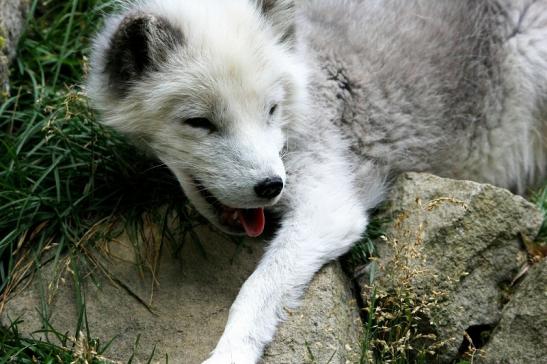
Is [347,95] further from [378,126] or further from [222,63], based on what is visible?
[222,63]

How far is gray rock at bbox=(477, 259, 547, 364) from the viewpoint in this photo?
379 cm

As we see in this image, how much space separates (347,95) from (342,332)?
1441 mm

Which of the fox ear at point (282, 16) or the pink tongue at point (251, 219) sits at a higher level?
the fox ear at point (282, 16)

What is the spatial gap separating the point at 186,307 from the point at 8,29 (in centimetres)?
240

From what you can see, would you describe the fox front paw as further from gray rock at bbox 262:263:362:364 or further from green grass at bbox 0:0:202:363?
green grass at bbox 0:0:202:363

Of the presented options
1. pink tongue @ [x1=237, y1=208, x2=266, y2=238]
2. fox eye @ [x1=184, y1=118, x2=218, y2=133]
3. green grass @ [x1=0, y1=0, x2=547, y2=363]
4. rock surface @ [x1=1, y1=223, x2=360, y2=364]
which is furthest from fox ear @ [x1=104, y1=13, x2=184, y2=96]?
rock surface @ [x1=1, y1=223, x2=360, y2=364]

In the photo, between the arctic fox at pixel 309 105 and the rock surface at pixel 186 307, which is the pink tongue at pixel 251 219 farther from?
the rock surface at pixel 186 307

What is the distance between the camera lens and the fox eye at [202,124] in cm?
386

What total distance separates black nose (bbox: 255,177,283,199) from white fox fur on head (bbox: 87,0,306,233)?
0.01 meters

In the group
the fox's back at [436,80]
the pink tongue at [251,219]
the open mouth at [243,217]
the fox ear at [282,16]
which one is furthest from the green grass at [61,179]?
the fox's back at [436,80]

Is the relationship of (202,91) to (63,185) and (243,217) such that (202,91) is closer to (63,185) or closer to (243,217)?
(243,217)

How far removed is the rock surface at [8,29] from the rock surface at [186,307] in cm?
147

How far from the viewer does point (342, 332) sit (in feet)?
12.9

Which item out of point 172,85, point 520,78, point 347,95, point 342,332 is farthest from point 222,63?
point 520,78
